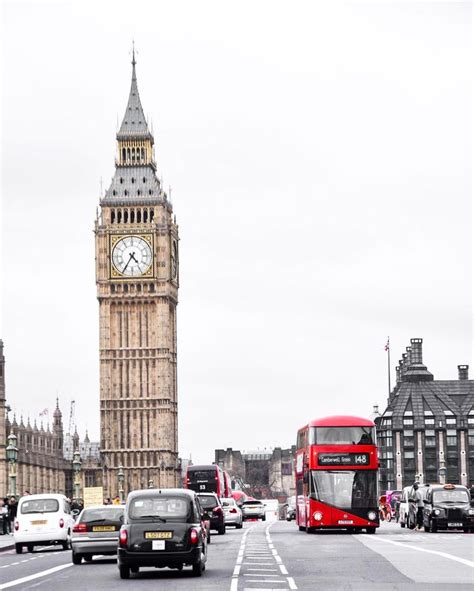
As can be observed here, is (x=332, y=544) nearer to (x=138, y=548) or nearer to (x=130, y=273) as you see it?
(x=138, y=548)

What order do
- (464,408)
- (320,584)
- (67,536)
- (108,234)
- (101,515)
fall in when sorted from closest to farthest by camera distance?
(320,584), (101,515), (67,536), (108,234), (464,408)

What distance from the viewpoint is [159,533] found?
27875mm

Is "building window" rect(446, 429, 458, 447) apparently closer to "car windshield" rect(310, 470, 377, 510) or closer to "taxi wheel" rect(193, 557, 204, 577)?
"car windshield" rect(310, 470, 377, 510)

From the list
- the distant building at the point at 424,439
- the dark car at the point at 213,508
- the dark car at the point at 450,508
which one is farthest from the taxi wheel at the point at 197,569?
the distant building at the point at 424,439

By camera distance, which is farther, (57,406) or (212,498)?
(57,406)

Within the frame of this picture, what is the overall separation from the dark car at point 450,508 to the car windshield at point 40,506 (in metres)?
16.2

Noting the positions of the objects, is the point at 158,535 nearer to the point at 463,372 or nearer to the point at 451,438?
the point at 451,438

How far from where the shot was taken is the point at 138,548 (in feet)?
91.8

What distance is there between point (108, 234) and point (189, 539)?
129596 millimetres

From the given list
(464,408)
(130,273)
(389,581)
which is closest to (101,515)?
(389,581)

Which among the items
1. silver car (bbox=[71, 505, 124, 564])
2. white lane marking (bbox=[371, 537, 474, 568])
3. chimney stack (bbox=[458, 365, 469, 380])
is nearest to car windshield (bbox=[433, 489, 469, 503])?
white lane marking (bbox=[371, 537, 474, 568])

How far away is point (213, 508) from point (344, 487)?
7.60 metres

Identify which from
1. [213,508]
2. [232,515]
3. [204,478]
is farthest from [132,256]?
[213,508]

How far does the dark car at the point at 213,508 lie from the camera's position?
56.3m
